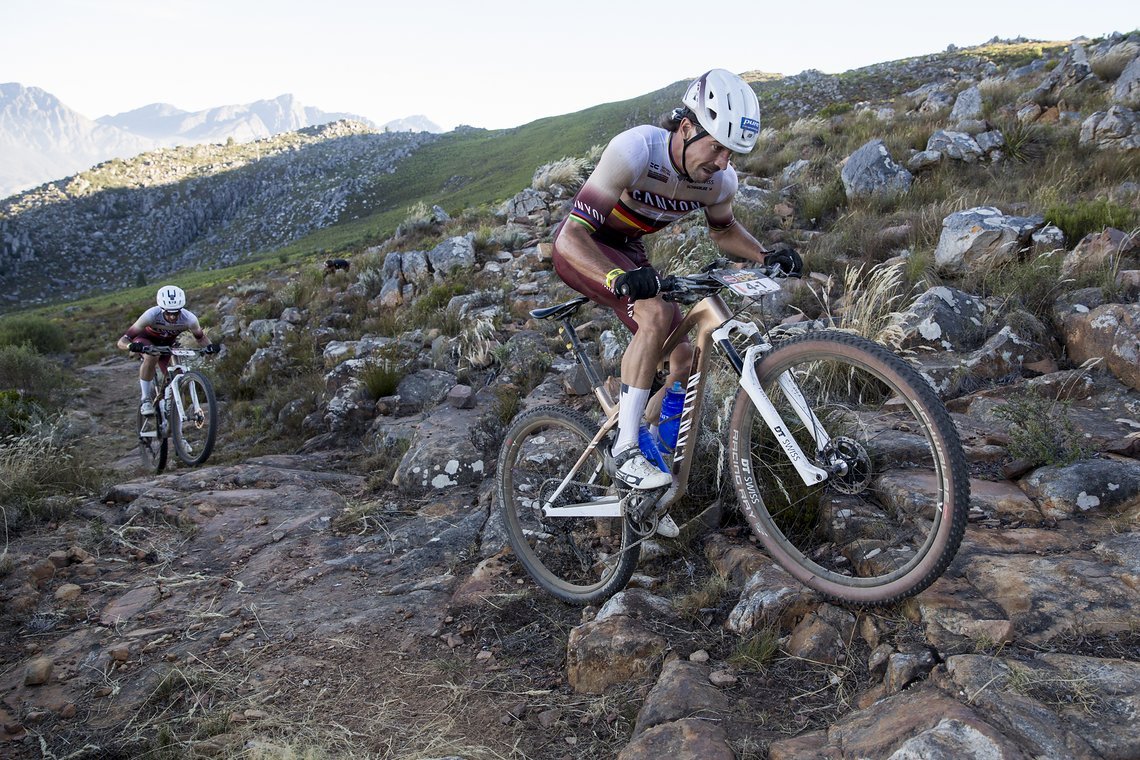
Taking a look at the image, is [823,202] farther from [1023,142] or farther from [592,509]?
[592,509]

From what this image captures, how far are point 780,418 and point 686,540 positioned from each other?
1.27 meters

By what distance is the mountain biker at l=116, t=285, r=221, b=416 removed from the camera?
930cm

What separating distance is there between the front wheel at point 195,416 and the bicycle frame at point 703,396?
6489mm

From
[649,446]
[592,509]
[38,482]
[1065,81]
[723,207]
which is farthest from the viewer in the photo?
[1065,81]

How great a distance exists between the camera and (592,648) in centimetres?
331

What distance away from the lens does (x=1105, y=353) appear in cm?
482

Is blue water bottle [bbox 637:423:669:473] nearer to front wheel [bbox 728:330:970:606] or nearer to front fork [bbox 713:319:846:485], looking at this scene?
front wheel [bbox 728:330:970:606]

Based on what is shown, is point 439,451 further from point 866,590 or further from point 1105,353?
point 1105,353

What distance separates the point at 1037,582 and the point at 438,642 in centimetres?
300

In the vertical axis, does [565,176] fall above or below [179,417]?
above

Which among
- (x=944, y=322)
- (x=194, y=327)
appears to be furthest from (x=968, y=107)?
(x=194, y=327)

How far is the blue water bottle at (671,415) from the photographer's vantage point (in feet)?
12.2

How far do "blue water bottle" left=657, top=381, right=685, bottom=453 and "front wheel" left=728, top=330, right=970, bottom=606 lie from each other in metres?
0.41

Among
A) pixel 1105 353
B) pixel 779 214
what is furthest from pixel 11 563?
pixel 779 214
